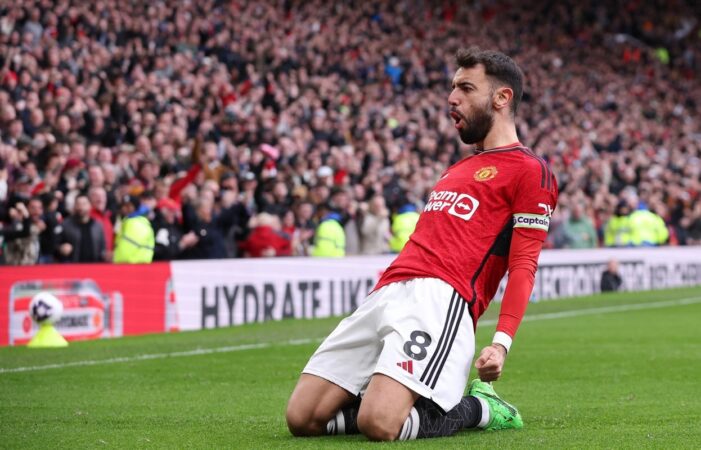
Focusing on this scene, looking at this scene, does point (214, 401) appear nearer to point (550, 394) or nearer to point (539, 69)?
point (550, 394)

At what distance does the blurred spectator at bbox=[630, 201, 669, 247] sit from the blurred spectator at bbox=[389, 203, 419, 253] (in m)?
7.67

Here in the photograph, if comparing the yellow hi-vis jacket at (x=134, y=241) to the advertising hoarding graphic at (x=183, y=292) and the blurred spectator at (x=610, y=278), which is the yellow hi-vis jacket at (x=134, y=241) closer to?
the advertising hoarding graphic at (x=183, y=292)

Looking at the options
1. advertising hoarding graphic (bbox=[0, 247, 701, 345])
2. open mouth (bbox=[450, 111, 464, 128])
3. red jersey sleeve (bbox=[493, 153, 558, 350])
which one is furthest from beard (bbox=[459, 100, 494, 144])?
advertising hoarding graphic (bbox=[0, 247, 701, 345])

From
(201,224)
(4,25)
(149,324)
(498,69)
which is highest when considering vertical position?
(4,25)

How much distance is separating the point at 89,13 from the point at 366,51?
1040 centimetres

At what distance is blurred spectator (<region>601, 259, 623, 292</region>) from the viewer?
25.2m

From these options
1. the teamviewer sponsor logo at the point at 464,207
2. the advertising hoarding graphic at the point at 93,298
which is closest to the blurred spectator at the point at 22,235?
the advertising hoarding graphic at the point at 93,298

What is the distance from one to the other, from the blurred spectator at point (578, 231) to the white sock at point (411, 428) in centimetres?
1960

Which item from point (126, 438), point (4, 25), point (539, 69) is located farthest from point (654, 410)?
point (539, 69)

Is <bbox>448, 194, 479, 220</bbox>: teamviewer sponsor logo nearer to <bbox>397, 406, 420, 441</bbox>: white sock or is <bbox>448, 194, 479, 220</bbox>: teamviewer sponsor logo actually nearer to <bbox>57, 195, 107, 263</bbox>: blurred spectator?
<bbox>397, 406, 420, 441</bbox>: white sock

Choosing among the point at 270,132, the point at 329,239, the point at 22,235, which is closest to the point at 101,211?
the point at 22,235

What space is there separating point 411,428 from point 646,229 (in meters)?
21.9

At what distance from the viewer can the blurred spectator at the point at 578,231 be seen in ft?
83.7

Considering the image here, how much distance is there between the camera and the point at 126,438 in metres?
6.61
